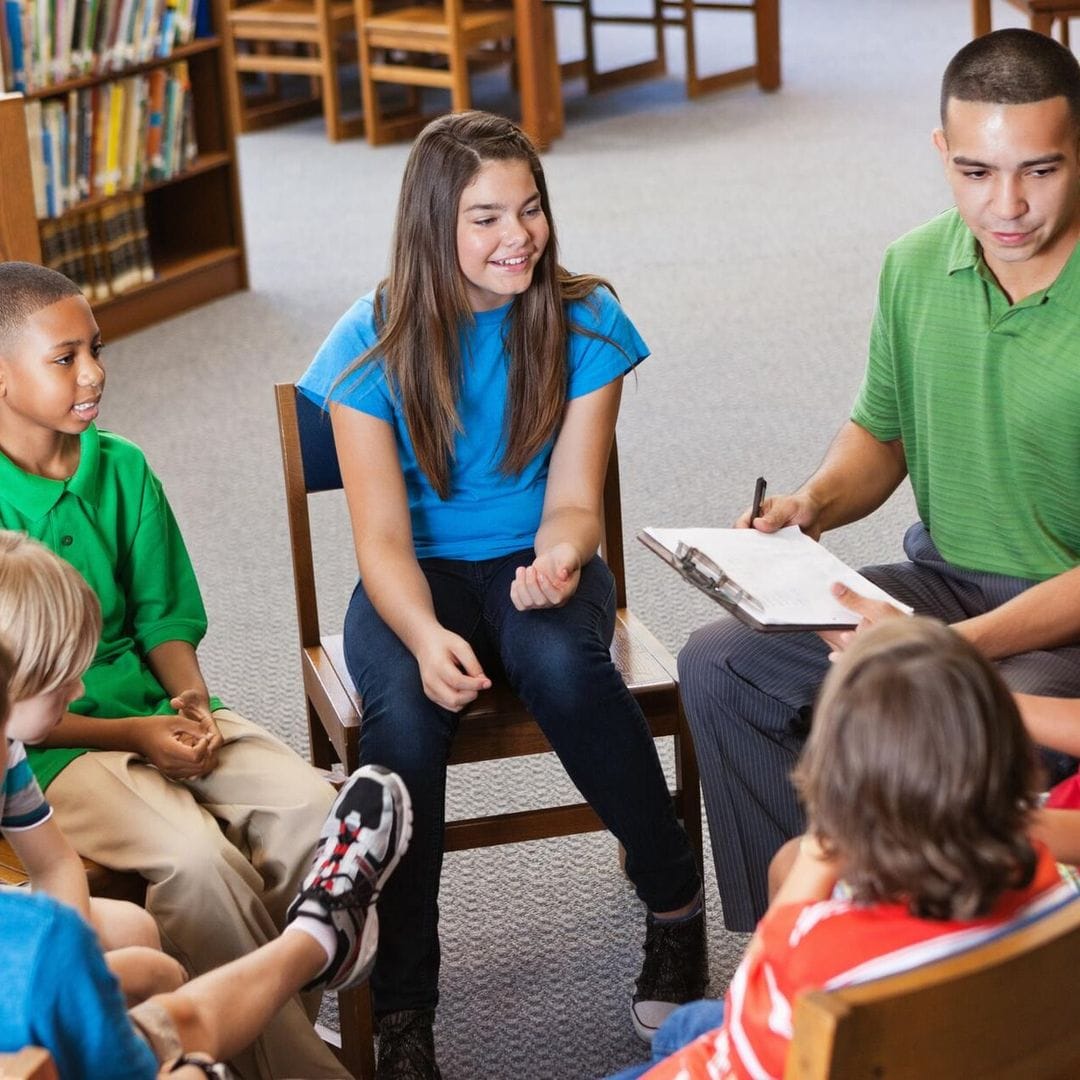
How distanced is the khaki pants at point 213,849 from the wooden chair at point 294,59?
4.82 m

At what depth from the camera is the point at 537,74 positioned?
244 inches

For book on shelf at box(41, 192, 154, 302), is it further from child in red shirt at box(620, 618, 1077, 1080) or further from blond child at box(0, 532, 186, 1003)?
child in red shirt at box(620, 618, 1077, 1080)

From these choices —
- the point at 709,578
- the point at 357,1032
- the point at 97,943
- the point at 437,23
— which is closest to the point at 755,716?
the point at 709,578

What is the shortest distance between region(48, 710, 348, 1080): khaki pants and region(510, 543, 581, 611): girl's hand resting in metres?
0.30

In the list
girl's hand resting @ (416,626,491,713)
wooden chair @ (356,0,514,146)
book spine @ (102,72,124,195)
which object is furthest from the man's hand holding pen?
wooden chair @ (356,0,514,146)

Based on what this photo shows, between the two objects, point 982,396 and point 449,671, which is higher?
point 982,396

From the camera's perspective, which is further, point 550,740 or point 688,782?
point 688,782

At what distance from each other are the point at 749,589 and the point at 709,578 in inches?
2.2

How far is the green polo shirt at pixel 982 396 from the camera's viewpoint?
179 centimetres

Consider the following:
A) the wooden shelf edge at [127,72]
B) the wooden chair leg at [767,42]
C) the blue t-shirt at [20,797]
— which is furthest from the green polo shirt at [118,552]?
the wooden chair leg at [767,42]

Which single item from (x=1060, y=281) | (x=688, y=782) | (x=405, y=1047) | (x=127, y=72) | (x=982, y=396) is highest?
(x=127, y=72)

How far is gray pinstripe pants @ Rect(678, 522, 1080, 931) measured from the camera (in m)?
1.79

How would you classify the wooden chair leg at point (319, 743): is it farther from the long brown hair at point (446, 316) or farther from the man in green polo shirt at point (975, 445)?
the man in green polo shirt at point (975, 445)

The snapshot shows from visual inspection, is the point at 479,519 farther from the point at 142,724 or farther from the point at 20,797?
the point at 20,797
